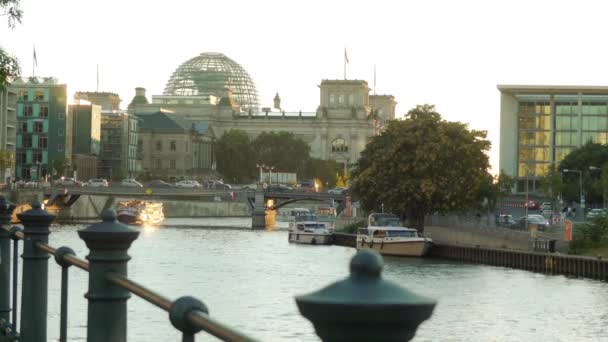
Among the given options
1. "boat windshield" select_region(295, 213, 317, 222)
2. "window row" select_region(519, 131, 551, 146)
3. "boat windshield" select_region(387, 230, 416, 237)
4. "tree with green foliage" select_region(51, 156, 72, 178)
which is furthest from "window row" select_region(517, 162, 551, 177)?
"boat windshield" select_region(387, 230, 416, 237)

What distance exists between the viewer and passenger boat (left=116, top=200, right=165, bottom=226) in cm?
12825

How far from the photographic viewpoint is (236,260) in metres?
72.9

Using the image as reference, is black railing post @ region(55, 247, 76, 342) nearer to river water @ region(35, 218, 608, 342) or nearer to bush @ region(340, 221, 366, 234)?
river water @ region(35, 218, 608, 342)

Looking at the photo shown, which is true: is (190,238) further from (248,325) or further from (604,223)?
(248,325)

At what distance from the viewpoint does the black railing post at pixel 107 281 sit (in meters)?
7.52

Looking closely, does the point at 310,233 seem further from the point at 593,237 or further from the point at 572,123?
the point at 572,123

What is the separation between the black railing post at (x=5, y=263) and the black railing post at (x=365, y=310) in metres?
8.05

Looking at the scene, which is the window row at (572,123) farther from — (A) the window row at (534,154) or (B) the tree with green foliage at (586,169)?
(B) the tree with green foliage at (586,169)

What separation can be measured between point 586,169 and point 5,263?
4861 inches

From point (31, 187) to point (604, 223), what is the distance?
71302 millimetres

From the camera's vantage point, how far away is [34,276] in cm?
1061

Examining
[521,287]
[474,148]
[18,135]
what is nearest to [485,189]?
[474,148]

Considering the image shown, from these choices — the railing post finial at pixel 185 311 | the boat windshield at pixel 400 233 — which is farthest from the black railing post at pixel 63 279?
the boat windshield at pixel 400 233

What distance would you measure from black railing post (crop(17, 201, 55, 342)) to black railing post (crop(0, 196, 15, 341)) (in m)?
1.59
